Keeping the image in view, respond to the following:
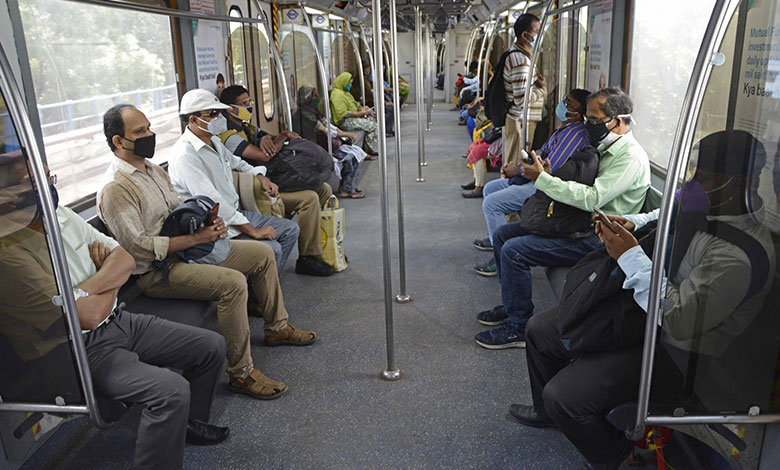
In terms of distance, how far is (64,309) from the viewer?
84.5 inches

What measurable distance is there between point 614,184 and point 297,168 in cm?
253

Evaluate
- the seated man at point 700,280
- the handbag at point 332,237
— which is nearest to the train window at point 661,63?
the seated man at point 700,280

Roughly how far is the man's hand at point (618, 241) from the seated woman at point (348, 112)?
7.40 meters

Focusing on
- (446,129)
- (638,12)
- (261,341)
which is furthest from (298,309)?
(446,129)

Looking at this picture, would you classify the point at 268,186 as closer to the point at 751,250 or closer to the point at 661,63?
the point at 661,63

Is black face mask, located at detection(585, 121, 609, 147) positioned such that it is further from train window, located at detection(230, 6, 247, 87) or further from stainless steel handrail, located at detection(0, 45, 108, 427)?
train window, located at detection(230, 6, 247, 87)

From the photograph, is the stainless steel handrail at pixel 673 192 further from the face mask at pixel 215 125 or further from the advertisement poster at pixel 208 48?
the advertisement poster at pixel 208 48

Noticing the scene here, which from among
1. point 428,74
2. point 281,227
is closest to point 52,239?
point 281,227

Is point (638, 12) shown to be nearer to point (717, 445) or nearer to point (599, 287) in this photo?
point (599, 287)

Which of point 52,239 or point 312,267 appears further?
point 312,267

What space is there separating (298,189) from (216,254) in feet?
5.79

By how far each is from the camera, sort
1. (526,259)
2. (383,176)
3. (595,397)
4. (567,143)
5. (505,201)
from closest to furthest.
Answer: (595,397) < (383,176) < (526,259) < (567,143) < (505,201)

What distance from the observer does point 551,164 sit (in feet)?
13.6

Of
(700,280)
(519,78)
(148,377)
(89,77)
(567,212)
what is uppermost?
(89,77)
